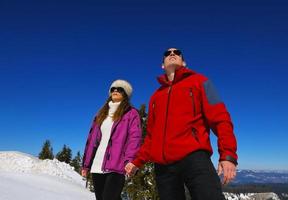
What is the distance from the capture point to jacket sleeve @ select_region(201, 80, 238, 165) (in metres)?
4.23

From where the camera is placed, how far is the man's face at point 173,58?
5.34 metres

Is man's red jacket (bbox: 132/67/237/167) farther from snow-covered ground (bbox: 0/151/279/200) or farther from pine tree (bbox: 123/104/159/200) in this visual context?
pine tree (bbox: 123/104/159/200)

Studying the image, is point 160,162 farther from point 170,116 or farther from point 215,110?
point 215,110

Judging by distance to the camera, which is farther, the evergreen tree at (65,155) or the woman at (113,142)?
the evergreen tree at (65,155)

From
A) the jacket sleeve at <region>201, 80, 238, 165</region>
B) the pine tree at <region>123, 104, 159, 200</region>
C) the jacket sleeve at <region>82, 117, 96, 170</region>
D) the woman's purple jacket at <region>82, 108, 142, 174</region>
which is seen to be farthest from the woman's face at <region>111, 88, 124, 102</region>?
the pine tree at <region>123, 104, 159, 200</region>

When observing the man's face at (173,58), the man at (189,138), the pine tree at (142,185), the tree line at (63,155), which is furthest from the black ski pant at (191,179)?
the tree line at (63,155)

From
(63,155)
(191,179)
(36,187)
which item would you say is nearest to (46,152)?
(63,155)

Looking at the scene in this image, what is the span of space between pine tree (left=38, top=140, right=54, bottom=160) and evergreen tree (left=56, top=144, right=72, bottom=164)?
3094 millimetres

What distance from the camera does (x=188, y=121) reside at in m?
4.63

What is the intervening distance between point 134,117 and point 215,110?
8.83ft

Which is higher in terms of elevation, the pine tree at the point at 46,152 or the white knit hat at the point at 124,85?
the pine tree at the point at 46,152

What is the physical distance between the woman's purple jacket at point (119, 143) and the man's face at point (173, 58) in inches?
71.4

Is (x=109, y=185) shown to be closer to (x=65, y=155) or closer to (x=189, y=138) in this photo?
(x=189, y=138)

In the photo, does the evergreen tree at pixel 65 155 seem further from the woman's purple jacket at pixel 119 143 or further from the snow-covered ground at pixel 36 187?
the woman's purple jacket at pixel 119 143
